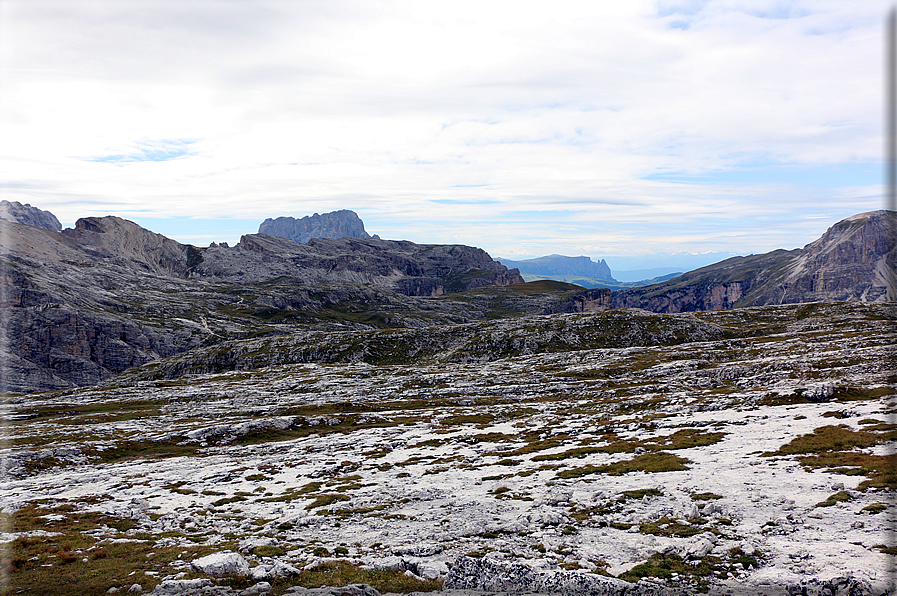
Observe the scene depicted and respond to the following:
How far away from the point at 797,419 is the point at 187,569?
4954 cm

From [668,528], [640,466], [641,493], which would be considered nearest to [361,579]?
[668,528]

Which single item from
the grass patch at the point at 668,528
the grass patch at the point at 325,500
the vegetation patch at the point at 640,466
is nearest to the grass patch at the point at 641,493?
the grass patch at the point at 668,528

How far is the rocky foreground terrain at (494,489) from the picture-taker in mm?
20797

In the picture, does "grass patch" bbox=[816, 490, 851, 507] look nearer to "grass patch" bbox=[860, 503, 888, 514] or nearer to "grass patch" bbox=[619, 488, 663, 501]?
"grass patch" bbox=[860, 503, 888, 514]

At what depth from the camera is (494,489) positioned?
1346 inches

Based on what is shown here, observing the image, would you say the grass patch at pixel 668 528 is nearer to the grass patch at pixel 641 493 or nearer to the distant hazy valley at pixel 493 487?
the distant hazy valley at pixel 493 487

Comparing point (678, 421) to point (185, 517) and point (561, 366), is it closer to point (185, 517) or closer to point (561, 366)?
point (185, 517)

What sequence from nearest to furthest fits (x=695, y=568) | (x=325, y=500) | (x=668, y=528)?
(x=695, y=568), (x=668, y=528), (x=325, y=500)

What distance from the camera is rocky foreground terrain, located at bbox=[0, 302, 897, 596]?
2080 cm

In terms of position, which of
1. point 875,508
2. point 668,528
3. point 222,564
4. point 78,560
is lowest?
point 78,560

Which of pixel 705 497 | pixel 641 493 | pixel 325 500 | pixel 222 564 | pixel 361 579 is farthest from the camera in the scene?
pixel 325 500

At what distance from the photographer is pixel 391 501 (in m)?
33.8

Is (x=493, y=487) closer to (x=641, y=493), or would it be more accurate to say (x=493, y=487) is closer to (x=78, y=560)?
(x=641, y=493)

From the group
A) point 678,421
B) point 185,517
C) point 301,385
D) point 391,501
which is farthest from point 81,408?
point 678,421
